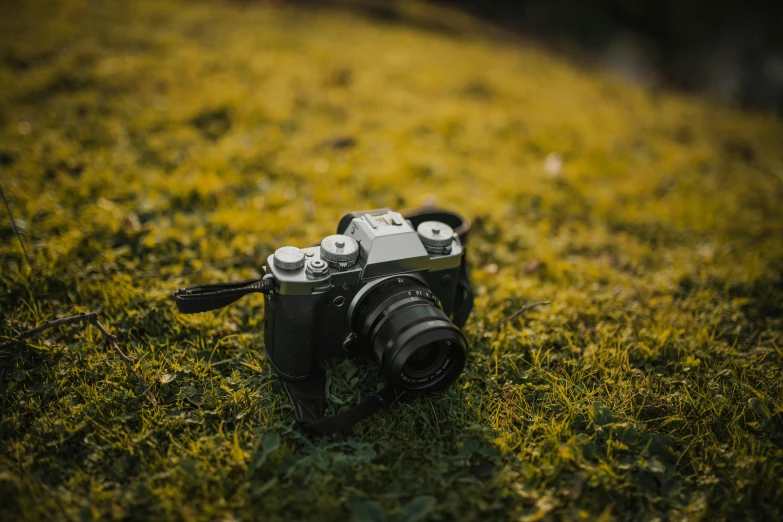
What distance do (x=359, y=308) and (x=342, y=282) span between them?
142 millimetres

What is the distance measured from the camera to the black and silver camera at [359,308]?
6.79 ft

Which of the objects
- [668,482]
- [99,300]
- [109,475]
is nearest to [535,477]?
[668,482]

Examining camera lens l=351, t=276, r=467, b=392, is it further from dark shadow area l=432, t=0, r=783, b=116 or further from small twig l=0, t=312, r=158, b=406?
dark shadow area l=432, t=0, r=783, b=116

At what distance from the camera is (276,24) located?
712 centimetres

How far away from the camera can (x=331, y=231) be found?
346 centimetres

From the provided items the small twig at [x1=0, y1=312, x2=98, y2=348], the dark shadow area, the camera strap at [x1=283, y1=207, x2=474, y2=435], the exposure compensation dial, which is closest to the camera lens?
the camera strap at [x1=283, y1=207, x2=474, y2=435]

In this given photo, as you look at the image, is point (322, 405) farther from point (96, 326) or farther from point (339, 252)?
point (96, 326)

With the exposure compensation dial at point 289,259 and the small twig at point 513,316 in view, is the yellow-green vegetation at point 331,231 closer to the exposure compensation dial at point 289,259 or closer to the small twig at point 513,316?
the small twig at point 513,316

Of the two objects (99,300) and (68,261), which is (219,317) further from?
(68,261)

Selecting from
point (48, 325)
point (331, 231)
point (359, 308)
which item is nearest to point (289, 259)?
point (359, 308)

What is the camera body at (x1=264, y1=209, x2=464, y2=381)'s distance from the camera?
2.09 meters

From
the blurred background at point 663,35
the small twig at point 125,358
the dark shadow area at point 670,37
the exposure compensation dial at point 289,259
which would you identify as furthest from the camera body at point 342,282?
the dark shadow area at point 670,37

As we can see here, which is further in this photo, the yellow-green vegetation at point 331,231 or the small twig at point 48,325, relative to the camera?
the small twig at point 48,325

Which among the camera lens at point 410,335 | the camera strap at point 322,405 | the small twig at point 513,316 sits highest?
the camera lens at point 410,335
